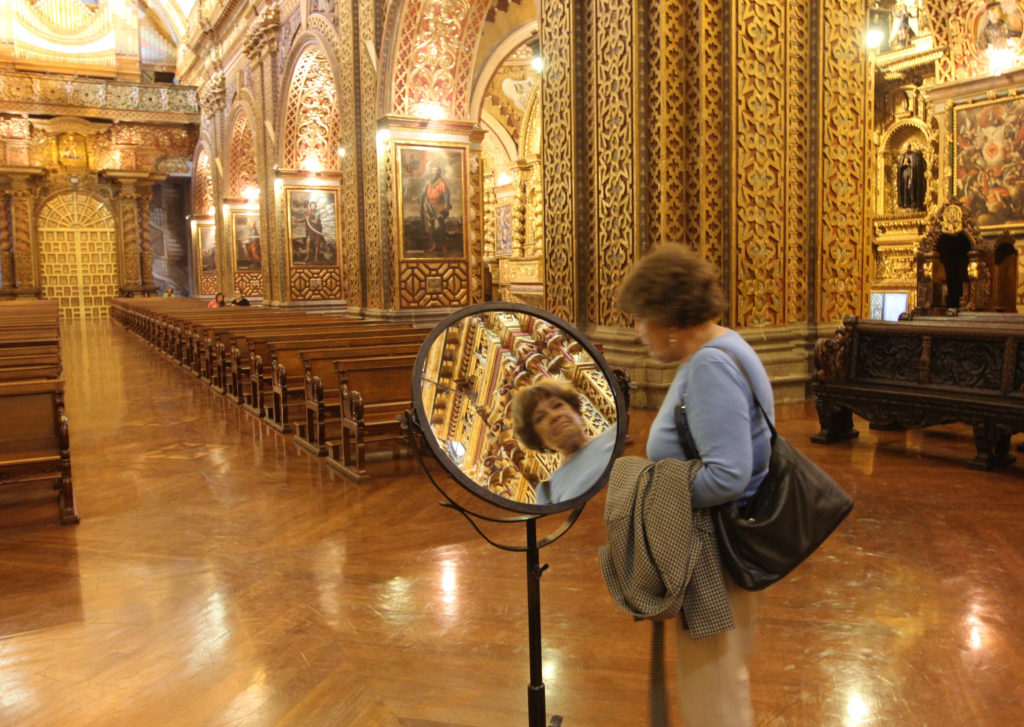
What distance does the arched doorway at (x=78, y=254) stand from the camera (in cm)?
2947

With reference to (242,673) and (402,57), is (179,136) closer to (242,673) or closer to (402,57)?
(402,57)

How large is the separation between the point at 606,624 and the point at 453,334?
1.57 metres

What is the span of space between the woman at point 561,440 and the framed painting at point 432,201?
38.0ft

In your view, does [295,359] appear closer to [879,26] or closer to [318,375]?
[318,375]

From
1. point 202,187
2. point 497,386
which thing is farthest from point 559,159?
point 202,187

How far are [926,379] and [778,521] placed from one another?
4898 millimetres

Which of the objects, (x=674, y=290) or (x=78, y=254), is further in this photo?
(x=78, y=254)

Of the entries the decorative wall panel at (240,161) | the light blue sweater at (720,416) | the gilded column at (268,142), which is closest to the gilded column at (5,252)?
the decorative wall panel at (240,161)

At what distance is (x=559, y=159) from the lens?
28.4 ft

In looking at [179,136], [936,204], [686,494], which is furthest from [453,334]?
[179,136]

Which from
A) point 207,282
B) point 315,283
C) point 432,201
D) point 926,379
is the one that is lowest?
point 926,379

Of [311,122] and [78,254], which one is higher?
[311,122]

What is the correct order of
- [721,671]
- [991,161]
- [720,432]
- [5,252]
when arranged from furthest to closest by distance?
1. [5,252]
2. [991,161]
3. [721,671]
4. [720,432]

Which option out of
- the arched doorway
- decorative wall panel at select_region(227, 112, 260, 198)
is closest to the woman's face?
decorative wall panel at select_region(227, 112, 260, 198)
